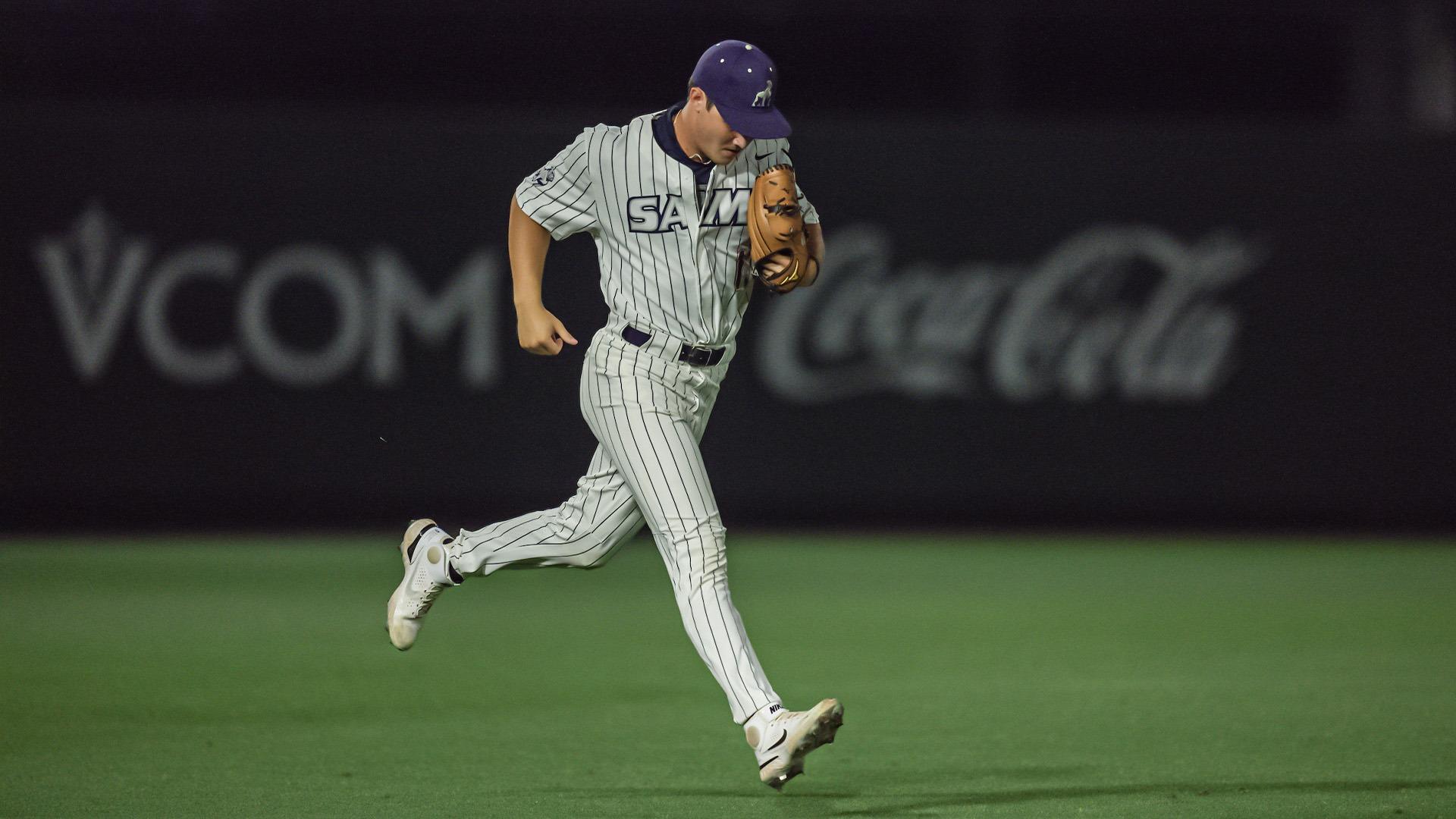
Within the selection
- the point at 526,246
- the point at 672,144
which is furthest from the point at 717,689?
the point at 672,144

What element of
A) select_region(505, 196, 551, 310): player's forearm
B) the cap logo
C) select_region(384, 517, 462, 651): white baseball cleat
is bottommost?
select_region(384, 517, 462, 651): white baseball cleat

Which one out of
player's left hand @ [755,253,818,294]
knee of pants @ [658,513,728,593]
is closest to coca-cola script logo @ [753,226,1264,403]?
player's left hand @ [755,253,818,294]

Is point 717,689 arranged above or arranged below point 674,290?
below

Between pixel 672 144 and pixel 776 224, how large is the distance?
16.4 inches

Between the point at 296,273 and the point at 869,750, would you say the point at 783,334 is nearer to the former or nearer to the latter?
the point at 296,273

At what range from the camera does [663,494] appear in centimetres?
508

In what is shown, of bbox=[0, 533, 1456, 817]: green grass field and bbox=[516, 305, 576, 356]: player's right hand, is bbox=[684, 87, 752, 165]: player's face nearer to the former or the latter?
bbox=[516, 305, 576, 356]: player's right hand

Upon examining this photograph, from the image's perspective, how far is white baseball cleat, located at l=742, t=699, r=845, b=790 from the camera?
15.2 feet

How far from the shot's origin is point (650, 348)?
5172mm

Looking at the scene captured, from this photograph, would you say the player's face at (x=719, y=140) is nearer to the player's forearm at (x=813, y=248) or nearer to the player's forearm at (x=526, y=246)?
the player's forearm at (x=813, y=248)

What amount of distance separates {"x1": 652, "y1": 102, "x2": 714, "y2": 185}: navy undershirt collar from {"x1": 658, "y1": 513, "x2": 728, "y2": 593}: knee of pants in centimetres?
95

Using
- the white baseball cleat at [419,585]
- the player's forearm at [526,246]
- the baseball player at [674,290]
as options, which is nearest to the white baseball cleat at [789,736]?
the baseball player at [674,290]

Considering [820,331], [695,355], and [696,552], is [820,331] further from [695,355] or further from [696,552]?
[696,552]

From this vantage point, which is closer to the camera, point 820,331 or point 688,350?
point 688,350
